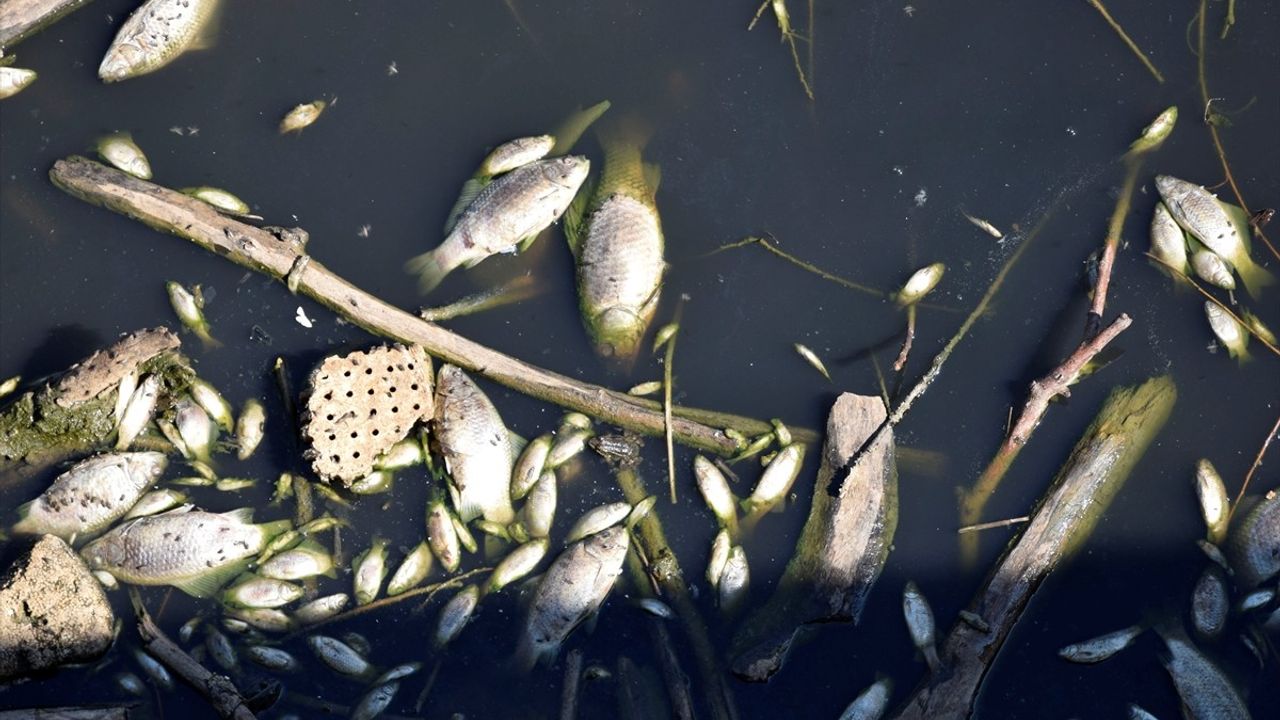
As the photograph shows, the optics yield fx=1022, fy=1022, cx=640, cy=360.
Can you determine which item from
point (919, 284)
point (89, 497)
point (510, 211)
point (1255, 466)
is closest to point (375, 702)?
point (89, 497)

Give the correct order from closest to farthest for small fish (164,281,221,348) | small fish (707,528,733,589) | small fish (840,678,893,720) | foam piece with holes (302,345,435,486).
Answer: foam piece with holes (302,345,435,486) → small fish (840,678,893,720) → small fish (707,528,733,589) → small fish (164,281,221,348)

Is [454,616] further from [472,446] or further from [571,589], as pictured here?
[472,446]

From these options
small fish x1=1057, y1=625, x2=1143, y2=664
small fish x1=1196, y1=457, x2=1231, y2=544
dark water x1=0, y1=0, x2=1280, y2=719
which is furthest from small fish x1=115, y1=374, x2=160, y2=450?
small fish x1=1196, y1=457, x2=1231, y2=544

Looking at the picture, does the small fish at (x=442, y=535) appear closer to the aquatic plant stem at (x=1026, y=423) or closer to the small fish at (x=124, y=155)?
the small fish at (x=124, y=155)

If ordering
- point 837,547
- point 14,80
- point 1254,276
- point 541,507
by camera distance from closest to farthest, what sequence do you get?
point 837,547, point 541,507, point 1254,276, point 14,80

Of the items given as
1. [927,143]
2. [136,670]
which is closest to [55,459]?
[136,670]

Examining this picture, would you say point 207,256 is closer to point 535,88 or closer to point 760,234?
point 535,88

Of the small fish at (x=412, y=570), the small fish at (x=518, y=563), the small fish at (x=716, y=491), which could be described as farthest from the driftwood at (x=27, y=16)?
the small fish at (x=716, y=491)

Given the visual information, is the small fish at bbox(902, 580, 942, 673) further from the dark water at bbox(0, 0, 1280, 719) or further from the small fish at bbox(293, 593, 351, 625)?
the small fish at bbox(293, 593, 351, 625)
